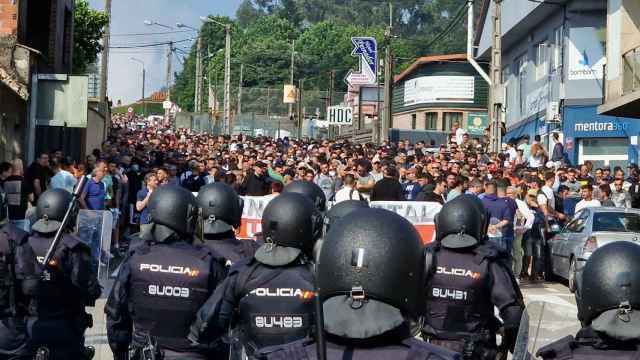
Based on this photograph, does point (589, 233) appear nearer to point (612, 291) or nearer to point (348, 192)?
point (348, 192)

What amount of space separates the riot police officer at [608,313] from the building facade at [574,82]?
86.0 feet

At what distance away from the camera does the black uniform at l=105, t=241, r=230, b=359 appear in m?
6.38

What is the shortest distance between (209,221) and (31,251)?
1351 millimetres

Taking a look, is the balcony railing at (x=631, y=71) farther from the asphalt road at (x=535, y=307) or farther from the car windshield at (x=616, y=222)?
the asphalt road at (x=535, y=307)

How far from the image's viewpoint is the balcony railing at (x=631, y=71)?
25047mm

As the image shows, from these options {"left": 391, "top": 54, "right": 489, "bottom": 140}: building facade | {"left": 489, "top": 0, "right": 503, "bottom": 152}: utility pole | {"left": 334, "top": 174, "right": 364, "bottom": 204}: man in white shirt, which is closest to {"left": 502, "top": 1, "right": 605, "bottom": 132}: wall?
{"left": 489, "top": 0, "right": 503, "bottom": 152}: utility pole

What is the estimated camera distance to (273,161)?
24734 mm

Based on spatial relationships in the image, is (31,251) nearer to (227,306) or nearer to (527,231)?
(227,306)

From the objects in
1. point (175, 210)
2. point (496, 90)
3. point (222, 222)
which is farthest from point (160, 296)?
point (496, 90)

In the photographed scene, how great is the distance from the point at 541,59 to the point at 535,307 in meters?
36.9

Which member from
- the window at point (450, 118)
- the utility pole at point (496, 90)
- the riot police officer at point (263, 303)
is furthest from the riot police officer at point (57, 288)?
the window at point (450, 118)

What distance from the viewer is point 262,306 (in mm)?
5824

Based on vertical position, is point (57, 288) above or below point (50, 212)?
below

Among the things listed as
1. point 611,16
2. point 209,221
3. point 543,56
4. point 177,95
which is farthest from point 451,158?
point 177,95
